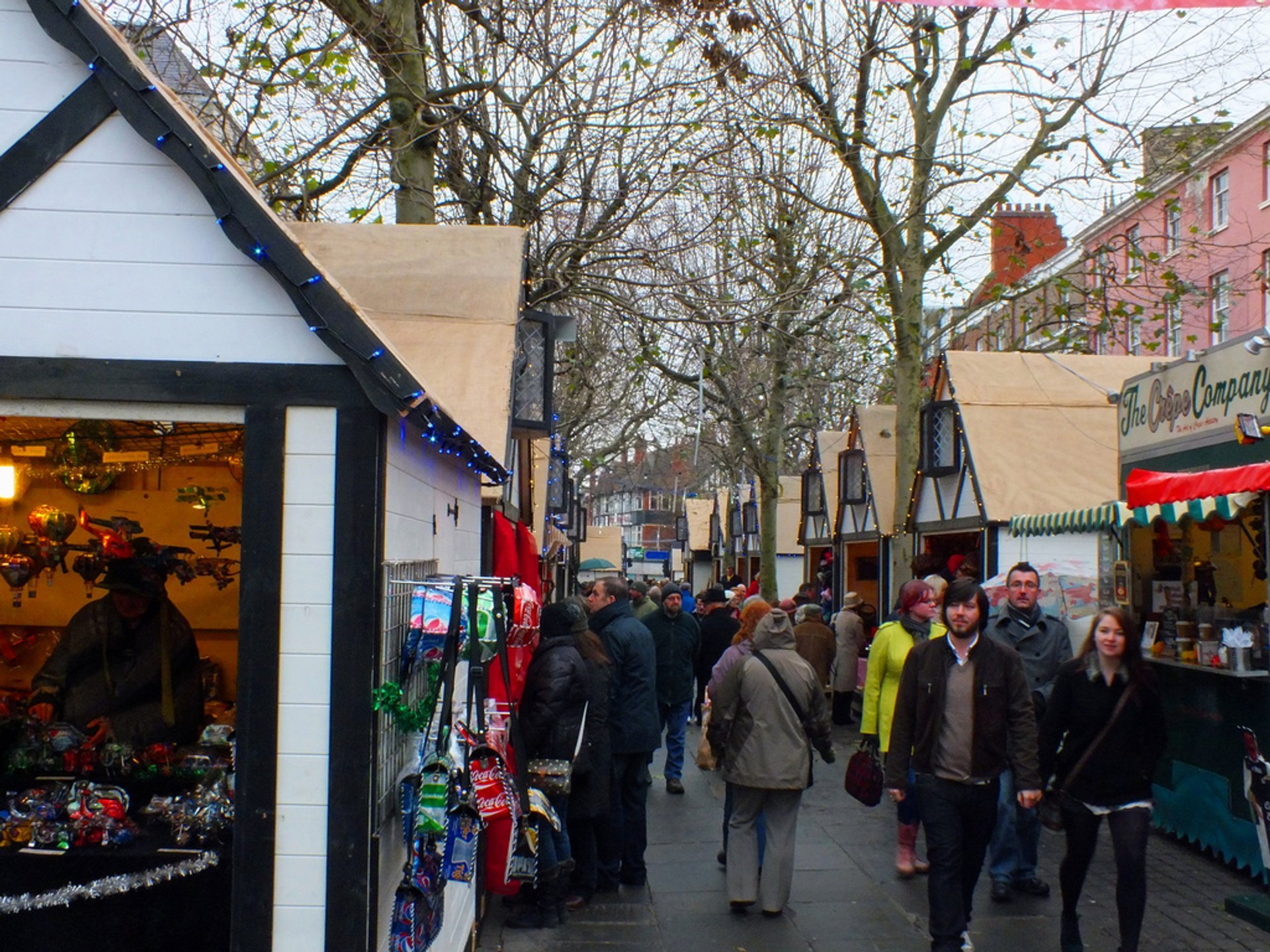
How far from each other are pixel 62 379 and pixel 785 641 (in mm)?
4260

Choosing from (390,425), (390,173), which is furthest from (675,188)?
(390,425)

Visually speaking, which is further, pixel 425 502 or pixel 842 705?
pixel 842 705

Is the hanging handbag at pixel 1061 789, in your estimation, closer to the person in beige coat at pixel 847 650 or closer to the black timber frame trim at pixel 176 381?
the black timber frame trim at pixel 176 381

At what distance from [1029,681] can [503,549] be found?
4.22 metres

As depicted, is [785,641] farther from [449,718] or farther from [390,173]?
[390,173]

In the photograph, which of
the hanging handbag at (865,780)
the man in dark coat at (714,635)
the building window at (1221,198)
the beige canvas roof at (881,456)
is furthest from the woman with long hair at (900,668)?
the building window at (1221,198)

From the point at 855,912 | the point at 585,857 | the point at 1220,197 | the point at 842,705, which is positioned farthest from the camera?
the point at 1220,197

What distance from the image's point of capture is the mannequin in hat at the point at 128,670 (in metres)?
6.11

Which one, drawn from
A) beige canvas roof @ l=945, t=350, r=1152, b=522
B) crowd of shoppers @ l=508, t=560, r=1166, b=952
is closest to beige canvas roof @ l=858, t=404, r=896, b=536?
beige canvas roof @ l=945, t=350, r=1152, b=522

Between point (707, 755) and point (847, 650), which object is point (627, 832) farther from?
A: point (847, 650)

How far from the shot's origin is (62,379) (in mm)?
4215

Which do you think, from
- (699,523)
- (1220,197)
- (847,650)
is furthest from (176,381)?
(699,523)

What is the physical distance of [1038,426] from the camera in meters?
14.6

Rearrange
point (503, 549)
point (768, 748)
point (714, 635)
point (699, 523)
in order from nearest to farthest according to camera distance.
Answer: point (768, 748) → point (503, 549) → point (714, 635) → point (699, 523)
